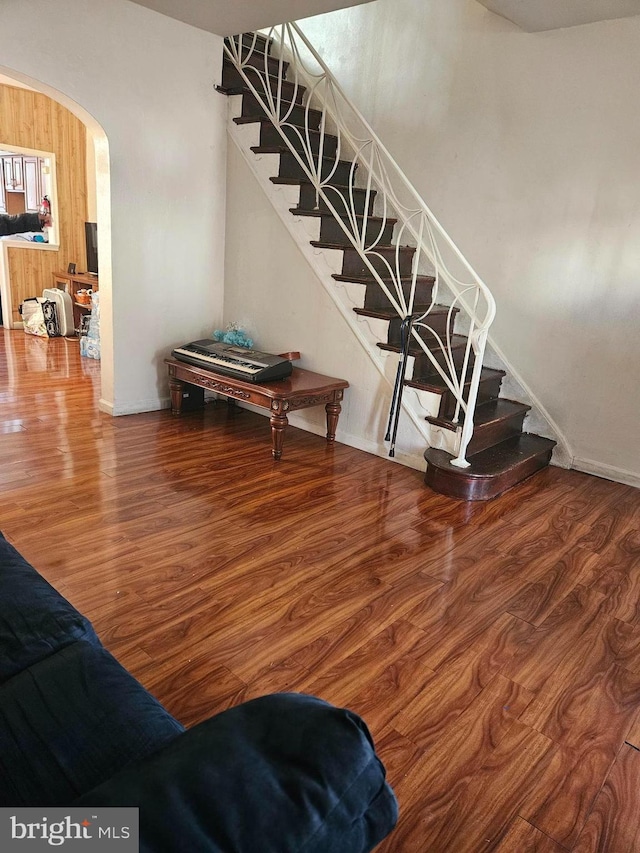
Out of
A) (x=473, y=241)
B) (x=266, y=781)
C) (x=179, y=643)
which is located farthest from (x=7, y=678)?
(x=473, y=241)

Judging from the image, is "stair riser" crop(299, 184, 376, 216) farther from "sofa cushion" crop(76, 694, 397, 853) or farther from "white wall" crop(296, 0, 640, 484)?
"sofa cushion" crop(76, 694, 397, 853)

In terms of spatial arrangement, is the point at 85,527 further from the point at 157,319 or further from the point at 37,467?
the point at 157,319

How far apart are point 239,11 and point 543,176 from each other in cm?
213

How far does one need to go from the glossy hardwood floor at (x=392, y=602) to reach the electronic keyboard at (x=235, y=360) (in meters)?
0.49

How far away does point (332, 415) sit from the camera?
3896 mm

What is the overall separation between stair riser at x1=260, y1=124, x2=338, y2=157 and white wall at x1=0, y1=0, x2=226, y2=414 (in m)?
0.36

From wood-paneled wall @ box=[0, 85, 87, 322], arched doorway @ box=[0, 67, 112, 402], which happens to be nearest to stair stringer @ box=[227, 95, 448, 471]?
arched doorway @ box=[0, 67, 112, 402]

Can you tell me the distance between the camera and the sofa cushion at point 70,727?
0.87m

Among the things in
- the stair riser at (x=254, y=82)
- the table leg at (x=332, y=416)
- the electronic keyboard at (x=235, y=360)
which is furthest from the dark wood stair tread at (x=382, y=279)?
the stair riser at (x=254, y=82)

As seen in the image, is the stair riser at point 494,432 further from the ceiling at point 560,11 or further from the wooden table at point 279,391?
the ceiling at point 560,11

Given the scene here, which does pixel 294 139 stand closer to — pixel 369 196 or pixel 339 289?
pixel 369 196

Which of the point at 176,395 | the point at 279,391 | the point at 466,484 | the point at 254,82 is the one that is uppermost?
the point at 254,82

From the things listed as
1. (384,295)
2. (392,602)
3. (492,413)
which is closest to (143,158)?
(384,295)

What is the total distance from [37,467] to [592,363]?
342 cm
